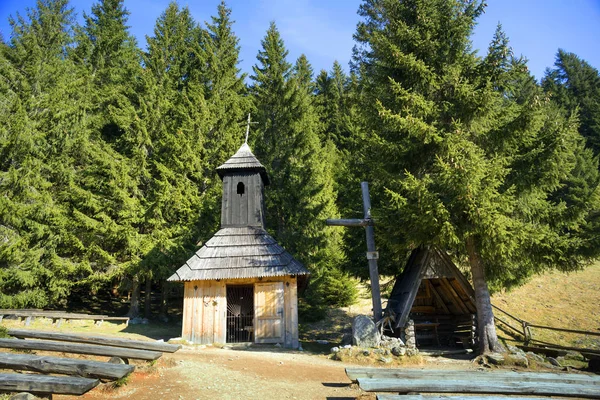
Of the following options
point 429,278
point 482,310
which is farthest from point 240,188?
point 482,310

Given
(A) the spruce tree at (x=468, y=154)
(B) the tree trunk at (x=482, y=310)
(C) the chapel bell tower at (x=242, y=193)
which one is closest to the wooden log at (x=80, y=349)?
(A) the spruce tree at (x=468, y=154)

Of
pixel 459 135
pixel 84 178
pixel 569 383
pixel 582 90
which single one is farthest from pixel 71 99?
pixel 582 90

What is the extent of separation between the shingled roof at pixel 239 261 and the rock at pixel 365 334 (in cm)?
281

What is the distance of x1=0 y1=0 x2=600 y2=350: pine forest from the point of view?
9.45 meters

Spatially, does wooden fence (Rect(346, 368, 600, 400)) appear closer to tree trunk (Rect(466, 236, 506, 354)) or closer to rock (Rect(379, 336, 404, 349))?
tree trunk (Rect(466, 236, 506, 354))

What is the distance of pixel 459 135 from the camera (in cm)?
979

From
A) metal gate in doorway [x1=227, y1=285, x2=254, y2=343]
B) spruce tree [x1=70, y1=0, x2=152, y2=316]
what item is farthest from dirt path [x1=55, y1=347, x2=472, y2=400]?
spruce tree [x1=70, y1=0, x2=152, y2=316]

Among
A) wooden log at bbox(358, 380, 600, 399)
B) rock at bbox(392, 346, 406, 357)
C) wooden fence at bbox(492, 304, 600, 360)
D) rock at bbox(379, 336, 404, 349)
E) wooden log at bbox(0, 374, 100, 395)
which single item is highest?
wooden log at bbox(0, 374, 100, 395)

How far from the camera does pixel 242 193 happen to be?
16.3 metres

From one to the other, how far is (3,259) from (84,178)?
17.3 ft

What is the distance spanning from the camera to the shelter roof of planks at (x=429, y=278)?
10.7m

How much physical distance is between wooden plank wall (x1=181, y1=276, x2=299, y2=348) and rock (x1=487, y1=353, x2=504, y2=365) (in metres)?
6.08

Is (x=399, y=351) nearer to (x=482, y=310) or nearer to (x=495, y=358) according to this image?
(x=495, y=358)

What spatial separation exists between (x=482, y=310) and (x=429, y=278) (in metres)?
1.80
